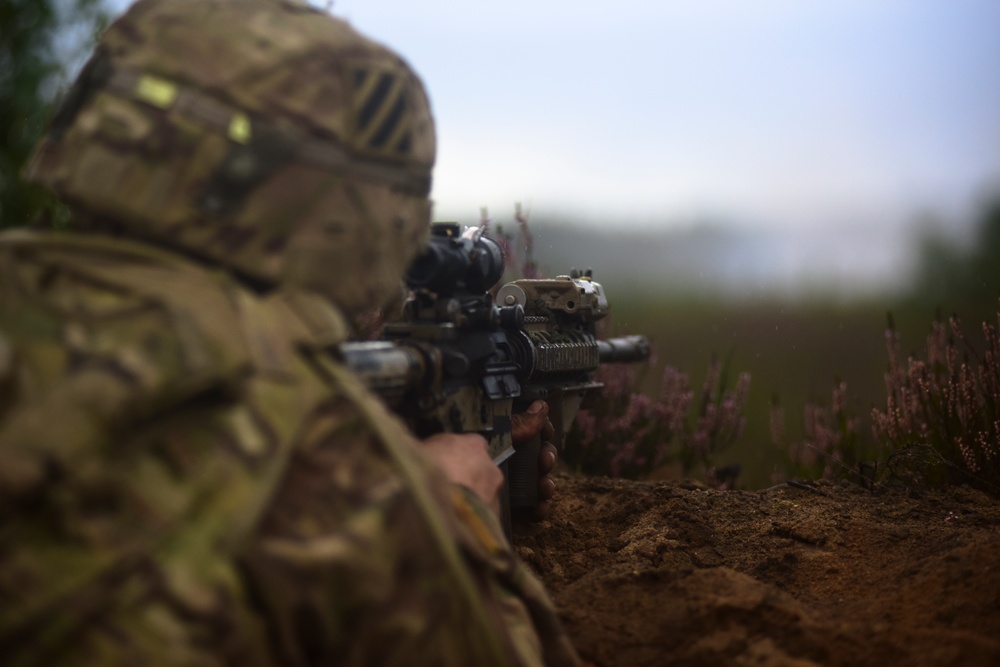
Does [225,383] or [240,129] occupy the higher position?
[240,129]

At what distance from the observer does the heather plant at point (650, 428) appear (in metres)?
5.90

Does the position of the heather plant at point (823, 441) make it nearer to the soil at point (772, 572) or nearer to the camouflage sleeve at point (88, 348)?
the soil at point (772, 572)

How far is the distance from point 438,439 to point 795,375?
5127 millimetres

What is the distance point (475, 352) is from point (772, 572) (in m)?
1.42

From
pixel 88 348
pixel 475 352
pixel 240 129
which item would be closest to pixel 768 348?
pixel 475 352

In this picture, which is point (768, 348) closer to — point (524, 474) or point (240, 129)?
point (524, 474)

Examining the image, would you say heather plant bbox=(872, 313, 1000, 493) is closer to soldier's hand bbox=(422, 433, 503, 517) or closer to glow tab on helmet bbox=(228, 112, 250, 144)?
soldier's hand bbox=(422, 433, 503, 517)

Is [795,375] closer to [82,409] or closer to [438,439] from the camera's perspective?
[438,439]

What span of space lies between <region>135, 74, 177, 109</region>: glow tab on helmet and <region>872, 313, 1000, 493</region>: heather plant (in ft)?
12.7

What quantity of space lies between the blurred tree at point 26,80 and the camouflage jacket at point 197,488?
260 cm

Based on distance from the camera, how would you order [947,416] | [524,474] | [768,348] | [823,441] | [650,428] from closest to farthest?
1. [524,474]
2. [947,416]
3. [823,441]
4. [650,428]
5. [768,348]

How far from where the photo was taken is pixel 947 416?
4.88 meters

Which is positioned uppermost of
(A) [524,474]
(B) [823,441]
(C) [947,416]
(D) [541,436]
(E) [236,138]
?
(E) [236,138]

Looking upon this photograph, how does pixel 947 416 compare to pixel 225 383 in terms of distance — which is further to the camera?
pixel 947 416
